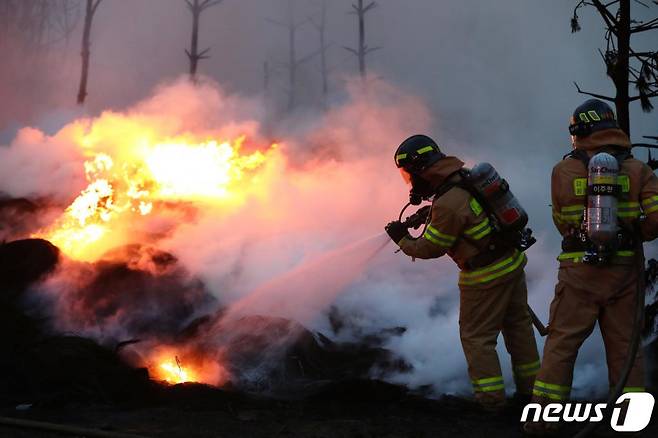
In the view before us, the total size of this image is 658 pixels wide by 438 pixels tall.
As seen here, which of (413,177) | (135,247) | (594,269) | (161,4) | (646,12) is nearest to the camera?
(594,269)

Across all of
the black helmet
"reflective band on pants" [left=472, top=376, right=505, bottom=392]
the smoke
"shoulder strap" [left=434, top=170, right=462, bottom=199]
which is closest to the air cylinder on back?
the black helmet

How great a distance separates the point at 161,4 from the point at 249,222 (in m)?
28.6

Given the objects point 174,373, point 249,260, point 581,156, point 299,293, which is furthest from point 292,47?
point 581,156

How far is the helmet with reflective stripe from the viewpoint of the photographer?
454cm

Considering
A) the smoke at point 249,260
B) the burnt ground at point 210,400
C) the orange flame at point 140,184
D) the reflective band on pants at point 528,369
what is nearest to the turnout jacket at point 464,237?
the reflective band on pants at point 528,369

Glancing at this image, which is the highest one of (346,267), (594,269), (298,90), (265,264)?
(298,90)

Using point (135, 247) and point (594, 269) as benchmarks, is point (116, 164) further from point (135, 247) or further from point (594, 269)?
point (594, 269)

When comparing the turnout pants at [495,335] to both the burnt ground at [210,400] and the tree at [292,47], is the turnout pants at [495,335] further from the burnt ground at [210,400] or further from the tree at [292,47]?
the tree at [292,47]

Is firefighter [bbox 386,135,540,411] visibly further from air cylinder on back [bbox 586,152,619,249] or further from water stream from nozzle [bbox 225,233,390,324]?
water stream from nozzle [bbox 225,233,390,324]

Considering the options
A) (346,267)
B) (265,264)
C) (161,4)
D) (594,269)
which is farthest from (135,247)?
(161,4)

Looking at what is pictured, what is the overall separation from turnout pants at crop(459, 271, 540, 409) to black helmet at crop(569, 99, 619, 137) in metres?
1.11

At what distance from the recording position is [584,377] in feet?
18.4

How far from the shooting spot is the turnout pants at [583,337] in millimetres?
3643

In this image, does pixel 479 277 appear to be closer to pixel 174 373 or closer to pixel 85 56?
pixel 174 373
